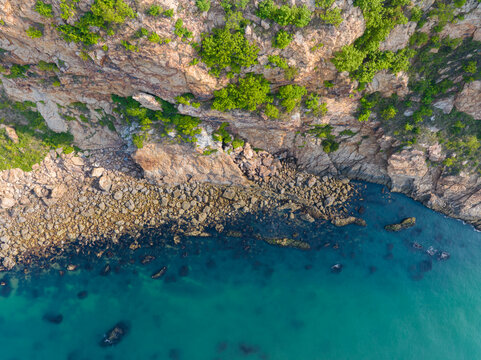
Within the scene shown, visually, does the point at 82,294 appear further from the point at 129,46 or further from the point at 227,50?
the point at 227,50

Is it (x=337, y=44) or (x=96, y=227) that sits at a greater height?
(x=337, y=44)

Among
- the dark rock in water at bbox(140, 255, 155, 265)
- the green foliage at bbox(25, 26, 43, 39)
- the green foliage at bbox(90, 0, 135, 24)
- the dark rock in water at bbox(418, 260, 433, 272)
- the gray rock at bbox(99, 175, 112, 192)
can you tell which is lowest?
the dark rock in water at bbox(140, 255, 155, 265)

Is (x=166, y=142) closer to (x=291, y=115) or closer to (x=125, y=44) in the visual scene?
(x=125, y=44)

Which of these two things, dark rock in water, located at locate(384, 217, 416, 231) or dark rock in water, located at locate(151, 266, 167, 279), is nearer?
dark rock in water, located at locate(151, 266, 167, 279)

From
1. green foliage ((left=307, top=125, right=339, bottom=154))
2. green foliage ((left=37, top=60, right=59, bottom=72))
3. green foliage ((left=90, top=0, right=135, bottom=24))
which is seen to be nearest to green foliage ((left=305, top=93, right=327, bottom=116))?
green foliage ((left=307, top=125, right=339, bottom=154))

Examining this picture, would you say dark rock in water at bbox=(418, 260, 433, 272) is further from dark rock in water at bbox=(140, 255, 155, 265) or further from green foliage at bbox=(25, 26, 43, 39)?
green foliage at bbox=(25, 26, 43, 39)

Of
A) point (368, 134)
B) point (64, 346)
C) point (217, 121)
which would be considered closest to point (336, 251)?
point (368, 134)
